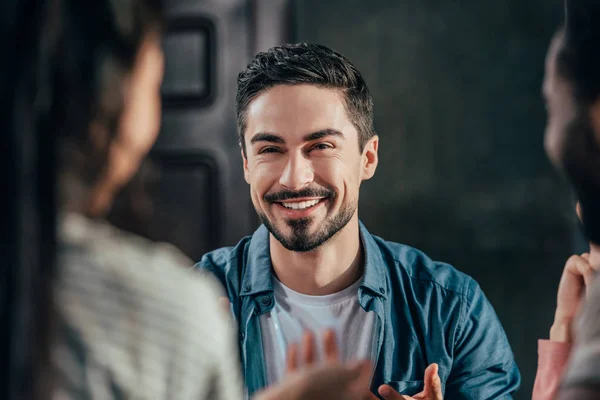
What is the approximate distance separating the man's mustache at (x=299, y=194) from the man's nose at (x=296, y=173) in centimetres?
1

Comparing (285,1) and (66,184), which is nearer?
(66,184)

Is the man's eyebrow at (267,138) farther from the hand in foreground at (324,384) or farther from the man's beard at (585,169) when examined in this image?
the hand in foreground at (324,384)

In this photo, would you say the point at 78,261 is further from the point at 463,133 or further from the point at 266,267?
the point at 463,133

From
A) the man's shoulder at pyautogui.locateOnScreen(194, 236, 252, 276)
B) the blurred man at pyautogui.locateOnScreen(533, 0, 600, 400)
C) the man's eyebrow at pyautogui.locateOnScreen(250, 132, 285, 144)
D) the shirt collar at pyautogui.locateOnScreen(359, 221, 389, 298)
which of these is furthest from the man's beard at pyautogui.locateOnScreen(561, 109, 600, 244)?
the man's shoulder at pyautogui.locateOnScreen(194, 236, 252, 276)

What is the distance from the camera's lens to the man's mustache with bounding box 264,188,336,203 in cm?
129

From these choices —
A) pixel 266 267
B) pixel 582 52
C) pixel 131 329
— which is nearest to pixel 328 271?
pixel 266 267

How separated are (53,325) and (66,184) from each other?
0.12 meters

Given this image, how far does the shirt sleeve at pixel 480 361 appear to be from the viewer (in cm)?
121

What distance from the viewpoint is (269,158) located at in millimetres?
1294

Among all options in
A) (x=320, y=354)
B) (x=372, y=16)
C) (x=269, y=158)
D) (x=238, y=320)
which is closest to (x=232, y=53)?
(x=372, y=16)

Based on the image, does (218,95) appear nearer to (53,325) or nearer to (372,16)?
(372,16)

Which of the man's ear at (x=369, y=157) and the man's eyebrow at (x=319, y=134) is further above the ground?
the man's eyebrow at (x=319, y=134)

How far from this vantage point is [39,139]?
533mm

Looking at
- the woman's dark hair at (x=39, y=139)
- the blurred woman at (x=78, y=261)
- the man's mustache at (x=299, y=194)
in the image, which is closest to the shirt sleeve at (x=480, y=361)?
the man's mustache at (x=299, y=194)
